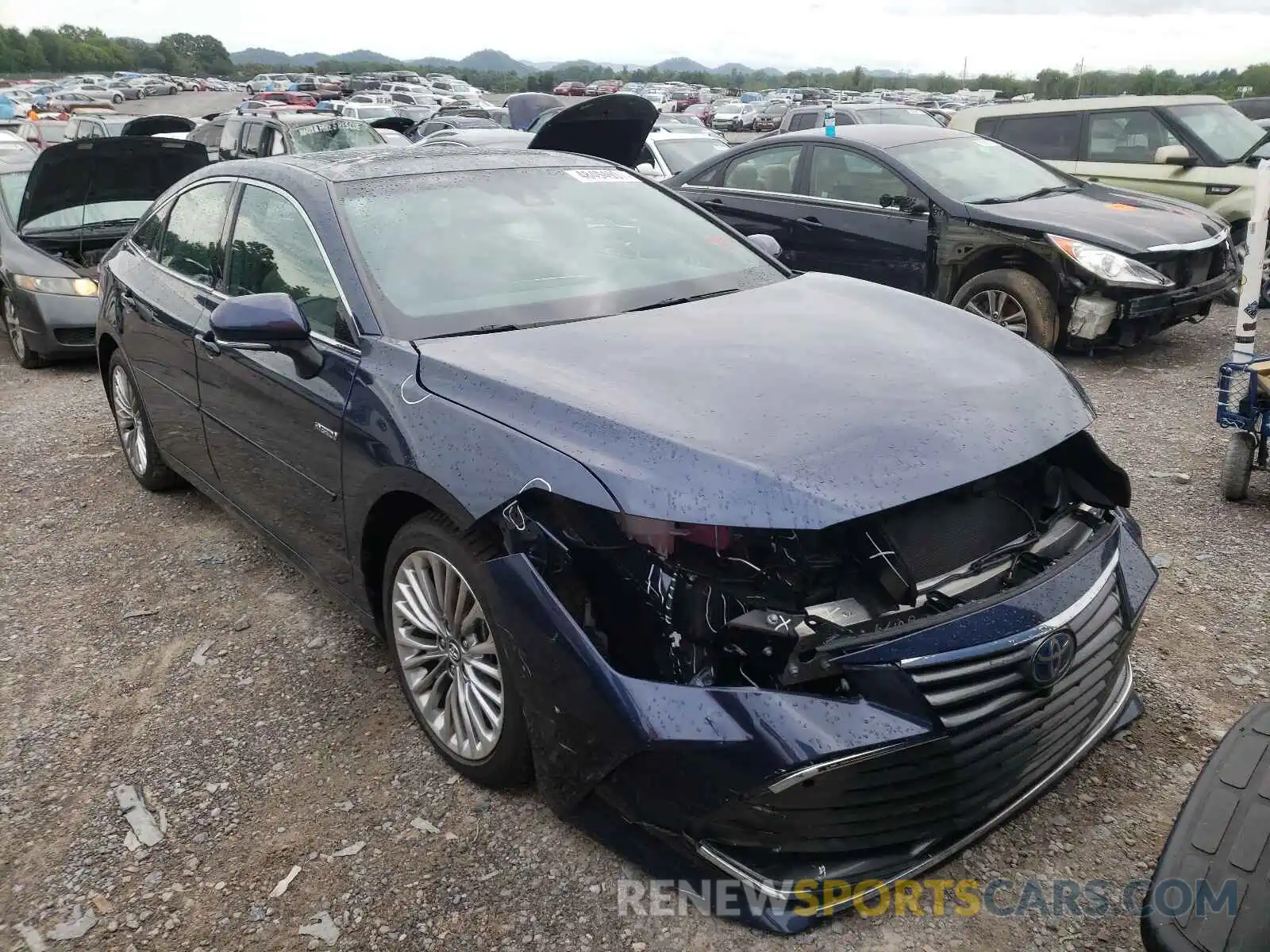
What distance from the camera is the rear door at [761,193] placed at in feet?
24.9

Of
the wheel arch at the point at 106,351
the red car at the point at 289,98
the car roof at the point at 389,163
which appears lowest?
the wheel arch at the point at 106,351

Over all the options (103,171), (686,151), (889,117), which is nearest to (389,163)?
(103,171)

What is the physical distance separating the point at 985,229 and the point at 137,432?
5351 millimetres

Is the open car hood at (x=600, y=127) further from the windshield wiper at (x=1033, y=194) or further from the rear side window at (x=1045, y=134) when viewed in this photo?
the rear side window at (x=1045, y=134)

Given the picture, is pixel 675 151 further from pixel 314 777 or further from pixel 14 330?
pixel 314 777

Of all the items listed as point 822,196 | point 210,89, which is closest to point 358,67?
point 210,89

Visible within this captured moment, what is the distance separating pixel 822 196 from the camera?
7.46 m

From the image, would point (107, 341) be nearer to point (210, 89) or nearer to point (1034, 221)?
point (1034, 221)

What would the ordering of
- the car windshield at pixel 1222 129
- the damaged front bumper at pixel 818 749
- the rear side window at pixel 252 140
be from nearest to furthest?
the damaged front bumper at pixel 818 749, the car windshield at pixel 1222 129, the rear side window at pixel 252 140

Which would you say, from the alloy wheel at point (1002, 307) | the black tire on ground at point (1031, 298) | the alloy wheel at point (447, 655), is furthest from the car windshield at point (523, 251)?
the alloy wheel at point (1002, 307)

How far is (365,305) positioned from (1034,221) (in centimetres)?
509

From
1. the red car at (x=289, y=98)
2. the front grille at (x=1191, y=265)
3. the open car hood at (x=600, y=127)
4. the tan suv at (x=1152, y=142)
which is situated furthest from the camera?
the red car at (x=289, y=98)

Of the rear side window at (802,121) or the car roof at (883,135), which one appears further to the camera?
the rear side window at (802,121)

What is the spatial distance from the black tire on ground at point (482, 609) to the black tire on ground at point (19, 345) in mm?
6439
